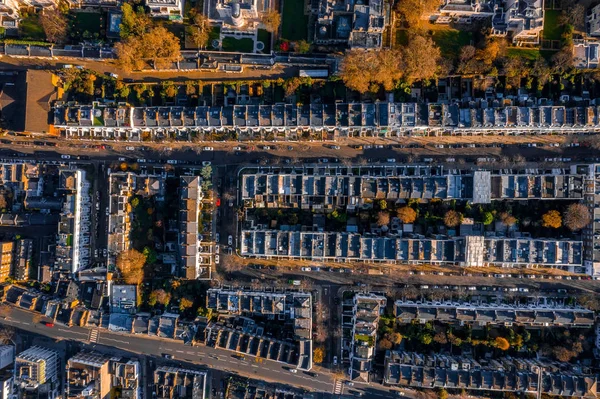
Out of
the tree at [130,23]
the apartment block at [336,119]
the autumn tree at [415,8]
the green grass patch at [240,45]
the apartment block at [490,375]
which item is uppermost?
the autumn tree at [415,8]

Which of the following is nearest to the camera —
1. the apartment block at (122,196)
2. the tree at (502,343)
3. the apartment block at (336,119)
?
the apartment block at (336,119)

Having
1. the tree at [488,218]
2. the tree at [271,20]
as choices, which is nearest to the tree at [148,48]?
the tree at [271,20]

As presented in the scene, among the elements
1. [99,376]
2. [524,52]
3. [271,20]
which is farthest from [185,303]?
[524,52]

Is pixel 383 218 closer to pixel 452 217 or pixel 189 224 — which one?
pixel 452 217

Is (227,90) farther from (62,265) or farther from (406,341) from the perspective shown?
(406,341)

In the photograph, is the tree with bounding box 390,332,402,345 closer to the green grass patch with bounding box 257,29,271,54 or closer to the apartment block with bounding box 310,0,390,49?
the apartment block with bounding box 310,0,390,49

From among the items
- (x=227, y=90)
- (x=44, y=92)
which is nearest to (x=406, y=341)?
(x=227, y=90)

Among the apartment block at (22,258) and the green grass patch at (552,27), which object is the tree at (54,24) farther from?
the green grass patch at (552,27)

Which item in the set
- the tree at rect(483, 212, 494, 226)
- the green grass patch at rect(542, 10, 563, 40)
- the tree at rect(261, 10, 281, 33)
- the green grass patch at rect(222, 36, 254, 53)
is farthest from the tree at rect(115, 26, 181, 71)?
the green grass patch at rect(542, 10, 563, 40)
